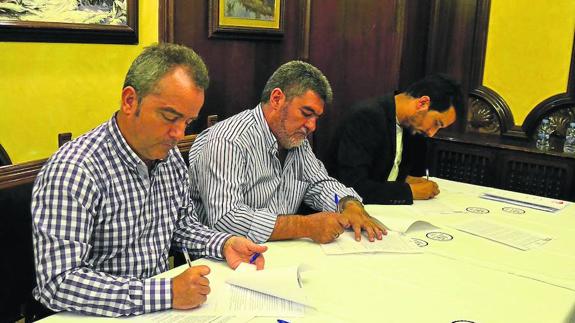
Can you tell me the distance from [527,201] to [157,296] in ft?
5.77

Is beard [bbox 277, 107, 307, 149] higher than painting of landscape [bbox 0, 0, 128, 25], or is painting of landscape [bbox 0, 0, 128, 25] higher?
painting of landscape [bbox 0, 0, 128, 25]

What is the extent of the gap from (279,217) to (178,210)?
31cm

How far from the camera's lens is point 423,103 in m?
2.53

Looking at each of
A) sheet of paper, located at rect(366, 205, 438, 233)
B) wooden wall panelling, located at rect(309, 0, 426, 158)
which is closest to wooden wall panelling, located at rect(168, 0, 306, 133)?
wooden wall panelling, located at rect(309, 0, 426, 158)

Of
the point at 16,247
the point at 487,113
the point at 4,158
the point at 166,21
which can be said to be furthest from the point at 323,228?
the point at 487,113

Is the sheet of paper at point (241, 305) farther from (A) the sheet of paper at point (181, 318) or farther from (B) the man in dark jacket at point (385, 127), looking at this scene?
(B) the man in dark jacket at point (385, 127)

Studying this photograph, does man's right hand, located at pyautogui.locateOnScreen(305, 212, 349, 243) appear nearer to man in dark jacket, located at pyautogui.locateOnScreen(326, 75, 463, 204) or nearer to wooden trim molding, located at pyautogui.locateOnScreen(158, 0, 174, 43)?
man in dark jacket, located at pyautogui.locateOnScreen(326, 75, 463, 204)

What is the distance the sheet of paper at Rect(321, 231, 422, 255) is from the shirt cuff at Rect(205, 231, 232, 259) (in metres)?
0.31

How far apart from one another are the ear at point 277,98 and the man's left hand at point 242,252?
2.00 feet

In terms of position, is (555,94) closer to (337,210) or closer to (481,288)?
(337,210)

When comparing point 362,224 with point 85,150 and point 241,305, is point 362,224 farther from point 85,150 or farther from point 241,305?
point 85,150

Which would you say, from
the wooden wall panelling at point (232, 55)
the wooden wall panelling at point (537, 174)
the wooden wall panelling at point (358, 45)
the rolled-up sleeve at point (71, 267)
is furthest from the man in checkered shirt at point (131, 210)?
the wooden wall panelling at point (537, 174)

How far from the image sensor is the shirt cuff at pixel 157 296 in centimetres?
117

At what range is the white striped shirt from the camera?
1.69 metres
